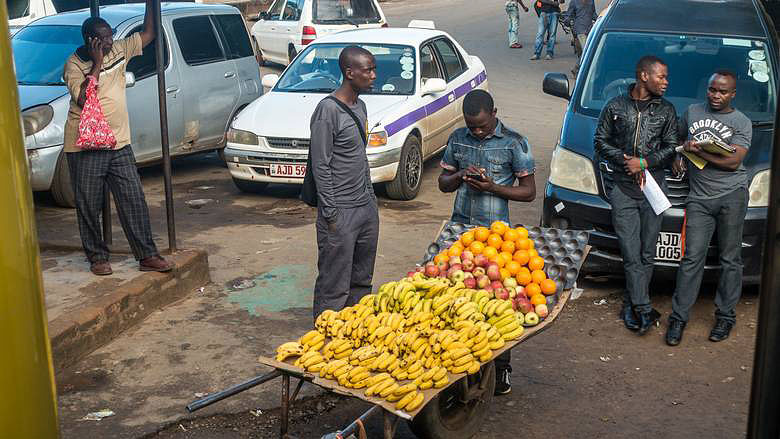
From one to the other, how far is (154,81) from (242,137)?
1.45 m

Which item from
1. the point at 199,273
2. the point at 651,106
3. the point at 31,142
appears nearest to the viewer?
the point at 651,106

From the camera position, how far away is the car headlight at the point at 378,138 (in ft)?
33.4

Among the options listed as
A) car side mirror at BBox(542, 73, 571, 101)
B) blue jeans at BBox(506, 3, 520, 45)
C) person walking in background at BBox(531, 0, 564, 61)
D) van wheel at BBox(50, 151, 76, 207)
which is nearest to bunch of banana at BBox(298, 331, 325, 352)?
car side mirror at BBox(542, 73, 571, 101)

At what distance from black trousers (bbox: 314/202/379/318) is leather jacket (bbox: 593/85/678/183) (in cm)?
188

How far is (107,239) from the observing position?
325 inches

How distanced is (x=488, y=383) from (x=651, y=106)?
8.37 feet

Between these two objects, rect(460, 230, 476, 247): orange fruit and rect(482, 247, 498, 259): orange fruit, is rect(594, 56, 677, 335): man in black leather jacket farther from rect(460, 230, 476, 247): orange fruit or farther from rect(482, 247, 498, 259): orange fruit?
rect(482, 247, 498, 259): orange fruit

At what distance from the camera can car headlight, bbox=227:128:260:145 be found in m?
10.4

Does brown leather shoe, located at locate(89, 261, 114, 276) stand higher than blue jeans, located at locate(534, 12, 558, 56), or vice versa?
brown leather shoe, located at locate(89, 261, 114, 276)

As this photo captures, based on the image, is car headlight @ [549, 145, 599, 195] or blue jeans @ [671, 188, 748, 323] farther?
car headlight @ [549, 145, 599, 195]

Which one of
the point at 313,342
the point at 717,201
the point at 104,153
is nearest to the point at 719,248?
the point at 717,201

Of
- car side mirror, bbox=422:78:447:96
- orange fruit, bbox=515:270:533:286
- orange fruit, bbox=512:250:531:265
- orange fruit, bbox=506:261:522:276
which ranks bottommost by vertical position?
car side mirror, bbox=422:78:447:96

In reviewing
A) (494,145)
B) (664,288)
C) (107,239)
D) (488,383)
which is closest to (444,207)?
(664,288)

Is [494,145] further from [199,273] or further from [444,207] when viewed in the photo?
[444,207]
